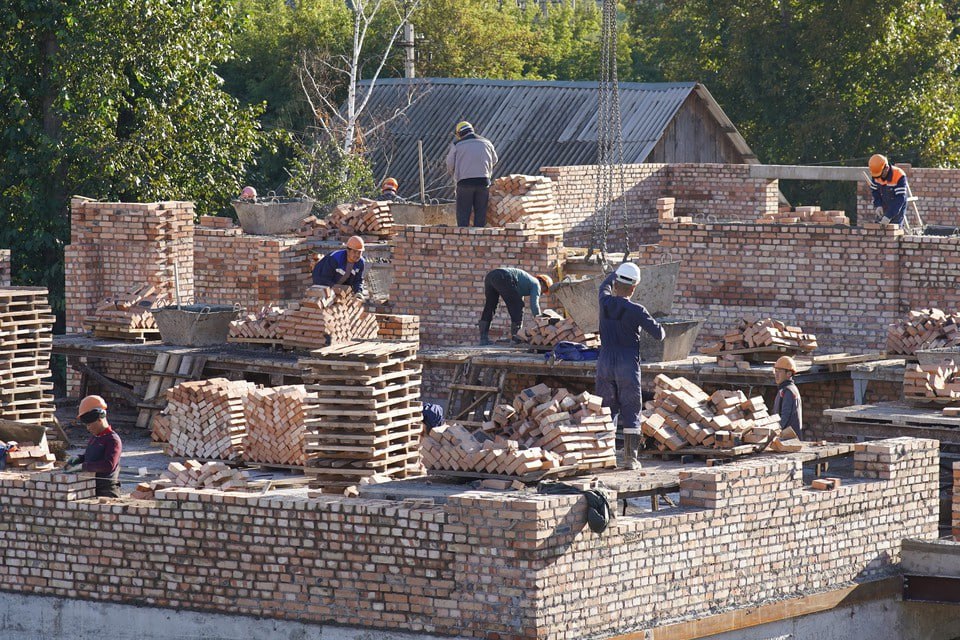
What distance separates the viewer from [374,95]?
3192 cm

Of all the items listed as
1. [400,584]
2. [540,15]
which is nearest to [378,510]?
[400,584]

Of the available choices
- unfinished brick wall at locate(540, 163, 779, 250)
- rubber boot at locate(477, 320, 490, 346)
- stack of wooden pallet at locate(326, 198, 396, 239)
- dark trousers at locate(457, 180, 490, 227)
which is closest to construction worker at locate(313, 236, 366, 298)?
rubber boot at locate(477, 320, 490, 346)

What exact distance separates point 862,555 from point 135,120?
1393 centimetres

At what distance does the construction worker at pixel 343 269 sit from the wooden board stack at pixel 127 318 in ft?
6.65

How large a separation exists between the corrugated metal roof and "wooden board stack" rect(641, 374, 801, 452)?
14210mm

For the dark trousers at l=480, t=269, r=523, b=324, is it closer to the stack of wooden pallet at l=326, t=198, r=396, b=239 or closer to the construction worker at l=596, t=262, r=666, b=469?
the construction worker at l=596, t=262, r=666, b=469

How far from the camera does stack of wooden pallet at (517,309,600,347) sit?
654 inches

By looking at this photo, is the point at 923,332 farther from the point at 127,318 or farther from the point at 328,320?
the point at 127,318

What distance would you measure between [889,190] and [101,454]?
979 centimetres

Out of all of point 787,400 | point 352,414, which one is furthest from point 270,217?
point 352,414

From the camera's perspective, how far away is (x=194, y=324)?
17641 mm

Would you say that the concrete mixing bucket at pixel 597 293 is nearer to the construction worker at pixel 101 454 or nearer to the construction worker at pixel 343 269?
the construction worker at pixel 343 269

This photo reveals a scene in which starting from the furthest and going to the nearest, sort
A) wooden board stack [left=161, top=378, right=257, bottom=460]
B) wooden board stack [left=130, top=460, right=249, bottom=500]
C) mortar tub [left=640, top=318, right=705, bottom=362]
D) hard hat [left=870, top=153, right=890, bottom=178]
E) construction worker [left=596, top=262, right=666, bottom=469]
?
hard hat [left=870, top=153, right=890, bottom=178], mortar tub [left=640, top=318, right=705, bottom=362], wooden board stack [left=161, top=378, right=257, bottom=460], construction worker [left=596, top=262, right=666, bottom=469], wooden board stack [left=130, top=460, right=249, bottom=500]

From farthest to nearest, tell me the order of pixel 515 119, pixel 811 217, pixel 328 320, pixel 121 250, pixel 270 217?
pixel 515 119, pixel 270 217, pixel 811 217, pixel 121 250, pixel 328 320
